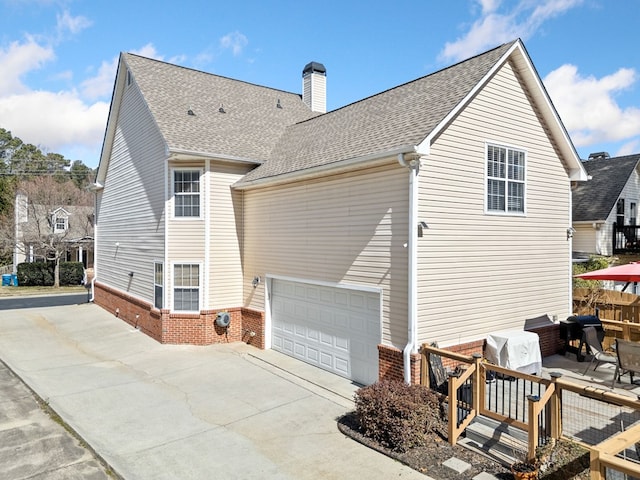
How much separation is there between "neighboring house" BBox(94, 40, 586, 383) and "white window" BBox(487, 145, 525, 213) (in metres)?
0.04

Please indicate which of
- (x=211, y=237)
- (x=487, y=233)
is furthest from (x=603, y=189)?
(x=211, y=237)

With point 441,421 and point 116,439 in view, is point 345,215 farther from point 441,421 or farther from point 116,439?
point 116,439

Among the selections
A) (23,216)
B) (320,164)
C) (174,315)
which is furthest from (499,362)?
(23,216)

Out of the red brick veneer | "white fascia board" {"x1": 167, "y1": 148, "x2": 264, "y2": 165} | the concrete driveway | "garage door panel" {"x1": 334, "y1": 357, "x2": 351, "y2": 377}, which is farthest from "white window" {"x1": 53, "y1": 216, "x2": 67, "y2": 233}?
"garage door panel" {"x1": 334, "y1": 357, "x2": 351, "y2": 377}

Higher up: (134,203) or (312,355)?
(134,203)

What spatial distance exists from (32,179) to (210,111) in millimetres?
30905

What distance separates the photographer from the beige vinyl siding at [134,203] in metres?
14.4

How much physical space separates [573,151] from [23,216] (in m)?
36.1

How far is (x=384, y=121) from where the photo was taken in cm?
1059

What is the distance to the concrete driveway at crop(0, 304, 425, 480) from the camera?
6.12 meters

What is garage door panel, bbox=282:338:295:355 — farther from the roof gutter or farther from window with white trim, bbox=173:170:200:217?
window with white trim, bbox=173:170:200:217

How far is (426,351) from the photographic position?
7.79 m

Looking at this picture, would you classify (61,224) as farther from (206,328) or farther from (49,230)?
(206,328)

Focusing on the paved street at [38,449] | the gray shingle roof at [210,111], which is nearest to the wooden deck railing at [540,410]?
the paved street at [38,449]
